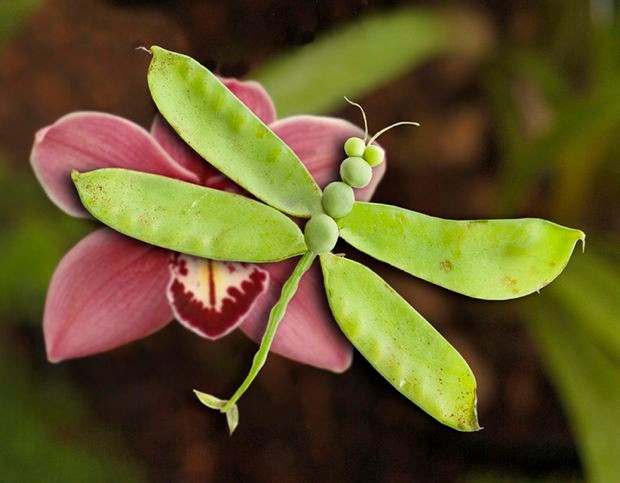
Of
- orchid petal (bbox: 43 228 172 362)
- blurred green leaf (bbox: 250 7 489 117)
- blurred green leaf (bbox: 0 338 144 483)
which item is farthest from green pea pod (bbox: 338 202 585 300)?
blurred green leaf (bbox: 0 338 144 483)

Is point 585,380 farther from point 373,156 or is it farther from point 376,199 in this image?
point 373,156

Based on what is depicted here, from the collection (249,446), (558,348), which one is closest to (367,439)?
(249,446)

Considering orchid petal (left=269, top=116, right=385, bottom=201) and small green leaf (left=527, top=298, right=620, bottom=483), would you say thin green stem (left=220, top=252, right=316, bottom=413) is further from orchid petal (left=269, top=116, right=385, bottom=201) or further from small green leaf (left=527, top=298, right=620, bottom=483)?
small green leaf (left=527, top=298, right=620, bottom=483)

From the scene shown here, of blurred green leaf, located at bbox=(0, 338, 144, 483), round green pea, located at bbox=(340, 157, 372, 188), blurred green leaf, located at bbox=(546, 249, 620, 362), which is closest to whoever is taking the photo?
round green pea, located at bbox=(340, 157, 372, 188)

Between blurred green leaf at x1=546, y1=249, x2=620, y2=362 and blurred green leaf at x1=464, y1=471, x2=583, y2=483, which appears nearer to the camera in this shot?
blurred green leaf at x1=546, y1=249, x2=620, y2=362

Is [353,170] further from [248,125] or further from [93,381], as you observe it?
[93,381]

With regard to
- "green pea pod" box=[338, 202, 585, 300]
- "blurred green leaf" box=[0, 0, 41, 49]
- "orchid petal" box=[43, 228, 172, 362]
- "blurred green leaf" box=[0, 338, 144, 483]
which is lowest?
"blurred green leaf" box=[0, 338, 144, 483]

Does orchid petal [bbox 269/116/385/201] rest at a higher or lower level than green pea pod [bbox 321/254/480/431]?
higher

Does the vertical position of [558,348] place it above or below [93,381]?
above
